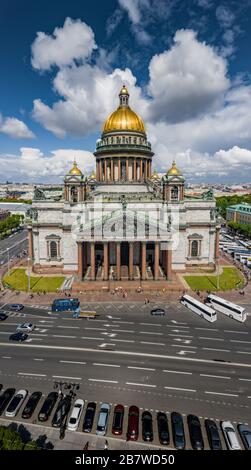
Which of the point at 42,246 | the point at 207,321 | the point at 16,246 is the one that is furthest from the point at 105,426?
the point at 16,246

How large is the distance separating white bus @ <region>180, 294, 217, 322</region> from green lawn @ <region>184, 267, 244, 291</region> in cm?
1073

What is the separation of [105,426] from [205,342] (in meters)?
22.5

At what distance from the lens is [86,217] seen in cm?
8075

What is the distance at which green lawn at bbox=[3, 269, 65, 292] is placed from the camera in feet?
227

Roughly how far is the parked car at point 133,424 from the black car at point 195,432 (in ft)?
16.7

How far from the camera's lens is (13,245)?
121 meters

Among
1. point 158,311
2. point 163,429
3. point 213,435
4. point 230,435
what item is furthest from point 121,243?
point 230,435

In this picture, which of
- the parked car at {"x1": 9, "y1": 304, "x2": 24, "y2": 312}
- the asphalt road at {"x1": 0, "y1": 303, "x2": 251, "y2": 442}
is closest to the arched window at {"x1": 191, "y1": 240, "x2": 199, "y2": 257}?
the asphalt road at {"x1": 0, "y1": 303, "x2": 251, "y2": 442}

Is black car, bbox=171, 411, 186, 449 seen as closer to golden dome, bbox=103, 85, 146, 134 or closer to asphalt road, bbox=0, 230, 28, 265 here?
asphalt road, bbox=0, 230, 28, 265

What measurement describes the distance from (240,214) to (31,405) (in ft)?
459

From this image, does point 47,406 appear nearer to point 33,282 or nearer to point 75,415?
point 75,415

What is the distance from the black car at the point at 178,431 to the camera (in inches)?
1035

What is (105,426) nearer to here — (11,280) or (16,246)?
(11,280)

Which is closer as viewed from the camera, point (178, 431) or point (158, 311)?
point (178, 431)
